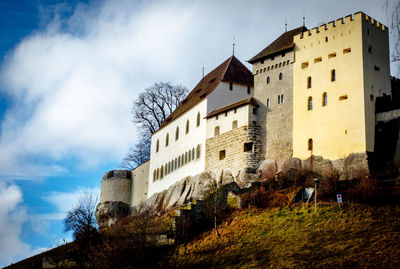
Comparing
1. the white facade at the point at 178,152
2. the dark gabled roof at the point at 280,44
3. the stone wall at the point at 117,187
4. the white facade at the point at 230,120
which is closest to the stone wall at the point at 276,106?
the dark gabled roof at the point at 280,44

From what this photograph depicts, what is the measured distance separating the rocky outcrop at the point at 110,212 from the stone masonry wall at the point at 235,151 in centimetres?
1402

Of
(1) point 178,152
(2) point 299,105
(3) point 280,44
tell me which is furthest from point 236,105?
(1) point 178,152

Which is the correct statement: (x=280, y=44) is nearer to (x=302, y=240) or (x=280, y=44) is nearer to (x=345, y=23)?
(x=345, y=23)

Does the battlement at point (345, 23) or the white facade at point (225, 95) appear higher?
the battlement at point (345, 23)

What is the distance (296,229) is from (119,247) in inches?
338

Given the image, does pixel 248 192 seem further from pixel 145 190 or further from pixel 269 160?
pixel 145 190

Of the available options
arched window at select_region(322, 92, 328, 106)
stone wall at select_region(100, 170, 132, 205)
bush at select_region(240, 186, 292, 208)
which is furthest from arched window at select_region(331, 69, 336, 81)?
stone wall at select_region(100, 170, 132, 205)

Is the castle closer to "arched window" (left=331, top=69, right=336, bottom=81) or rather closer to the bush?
"arched window" (left=331, top=69, right=336, bottom=81)

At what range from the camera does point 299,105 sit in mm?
39156

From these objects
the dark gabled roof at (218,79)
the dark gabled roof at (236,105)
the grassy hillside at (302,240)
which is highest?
the dark gabled roof at (218,79)

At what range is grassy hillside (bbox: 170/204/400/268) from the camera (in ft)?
78.8

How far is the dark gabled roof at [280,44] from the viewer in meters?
41.5

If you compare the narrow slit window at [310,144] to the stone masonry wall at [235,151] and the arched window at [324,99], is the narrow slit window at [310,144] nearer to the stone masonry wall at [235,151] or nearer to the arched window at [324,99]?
the arched window at [324,99]

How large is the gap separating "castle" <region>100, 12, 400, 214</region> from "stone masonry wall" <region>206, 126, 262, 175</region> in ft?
0.21
